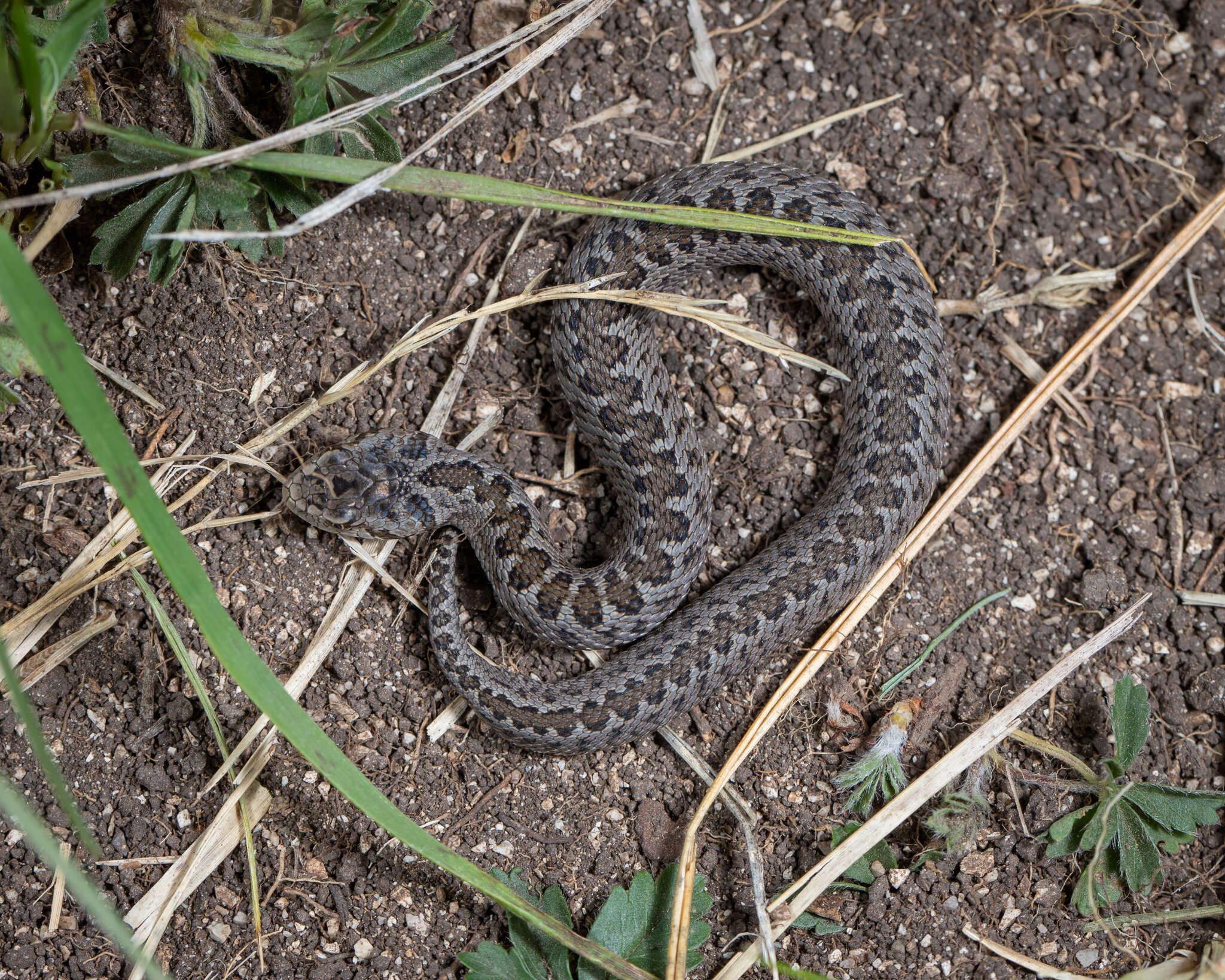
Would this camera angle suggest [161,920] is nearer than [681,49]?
Yes

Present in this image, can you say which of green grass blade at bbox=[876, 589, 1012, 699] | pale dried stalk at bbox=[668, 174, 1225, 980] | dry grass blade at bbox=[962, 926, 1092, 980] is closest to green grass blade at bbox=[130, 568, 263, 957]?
pale dried stalk at bbox=[668, 174, 1225, 980]

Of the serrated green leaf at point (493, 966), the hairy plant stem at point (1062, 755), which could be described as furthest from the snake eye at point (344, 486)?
the hairy plant stem at point (1062, 755)

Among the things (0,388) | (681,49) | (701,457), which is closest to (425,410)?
(701,457)

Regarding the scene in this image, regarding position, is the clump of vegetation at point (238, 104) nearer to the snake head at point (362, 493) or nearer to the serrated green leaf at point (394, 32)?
the serrated green leaf at point (394, 32)

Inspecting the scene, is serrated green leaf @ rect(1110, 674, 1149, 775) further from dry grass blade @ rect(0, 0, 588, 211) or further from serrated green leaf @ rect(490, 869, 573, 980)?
dry grass blade @ rect(0, 0, 588, 211)

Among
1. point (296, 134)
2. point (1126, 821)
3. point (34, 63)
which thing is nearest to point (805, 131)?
point (296, 134)

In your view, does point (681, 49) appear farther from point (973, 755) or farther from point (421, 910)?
point (421, 910)
